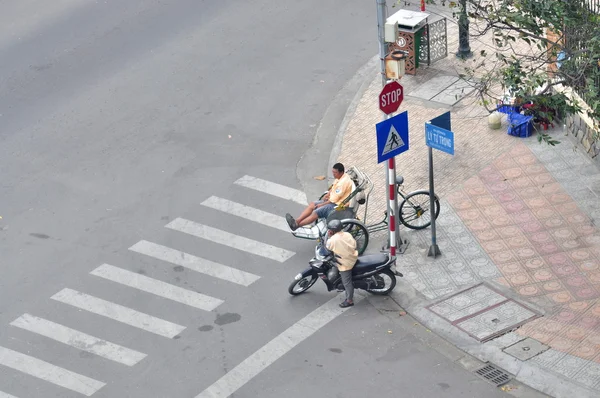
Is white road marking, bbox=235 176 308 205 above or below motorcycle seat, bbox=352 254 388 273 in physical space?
below

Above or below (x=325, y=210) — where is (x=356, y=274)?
below

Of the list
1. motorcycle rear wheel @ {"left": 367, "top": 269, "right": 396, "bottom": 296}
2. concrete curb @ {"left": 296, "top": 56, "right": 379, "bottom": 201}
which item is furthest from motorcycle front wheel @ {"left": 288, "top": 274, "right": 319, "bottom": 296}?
concrete curb @ {"left": 296, "top": 56, "right": 379, "bottom": 201}

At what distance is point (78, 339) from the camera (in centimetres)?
1345

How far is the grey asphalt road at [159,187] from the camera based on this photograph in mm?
13070

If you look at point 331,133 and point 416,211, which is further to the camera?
point 331,133

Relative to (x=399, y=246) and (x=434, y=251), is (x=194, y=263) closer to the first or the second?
(x=399, y=246)

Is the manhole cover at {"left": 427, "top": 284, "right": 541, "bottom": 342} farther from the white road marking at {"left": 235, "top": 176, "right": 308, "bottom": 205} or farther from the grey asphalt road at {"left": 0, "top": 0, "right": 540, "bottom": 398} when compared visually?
the white road marking at {"left": 235, "top": 176, "right": 308, "bottom": 205}

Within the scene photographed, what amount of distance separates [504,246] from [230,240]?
4385mm

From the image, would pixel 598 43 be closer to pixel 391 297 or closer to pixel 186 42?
pixel 391 297

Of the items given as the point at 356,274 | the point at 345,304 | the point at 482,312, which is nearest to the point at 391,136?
the point at 356,274

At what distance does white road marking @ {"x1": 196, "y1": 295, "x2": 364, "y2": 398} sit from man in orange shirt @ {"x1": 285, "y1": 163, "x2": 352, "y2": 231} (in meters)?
1.63

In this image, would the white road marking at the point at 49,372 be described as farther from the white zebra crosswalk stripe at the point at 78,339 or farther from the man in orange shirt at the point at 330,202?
the man in orange shirt at the point at 330,202

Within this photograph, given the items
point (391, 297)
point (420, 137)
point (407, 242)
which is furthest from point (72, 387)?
point (420, 137)

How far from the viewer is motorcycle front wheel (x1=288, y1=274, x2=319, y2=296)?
14.1 m
